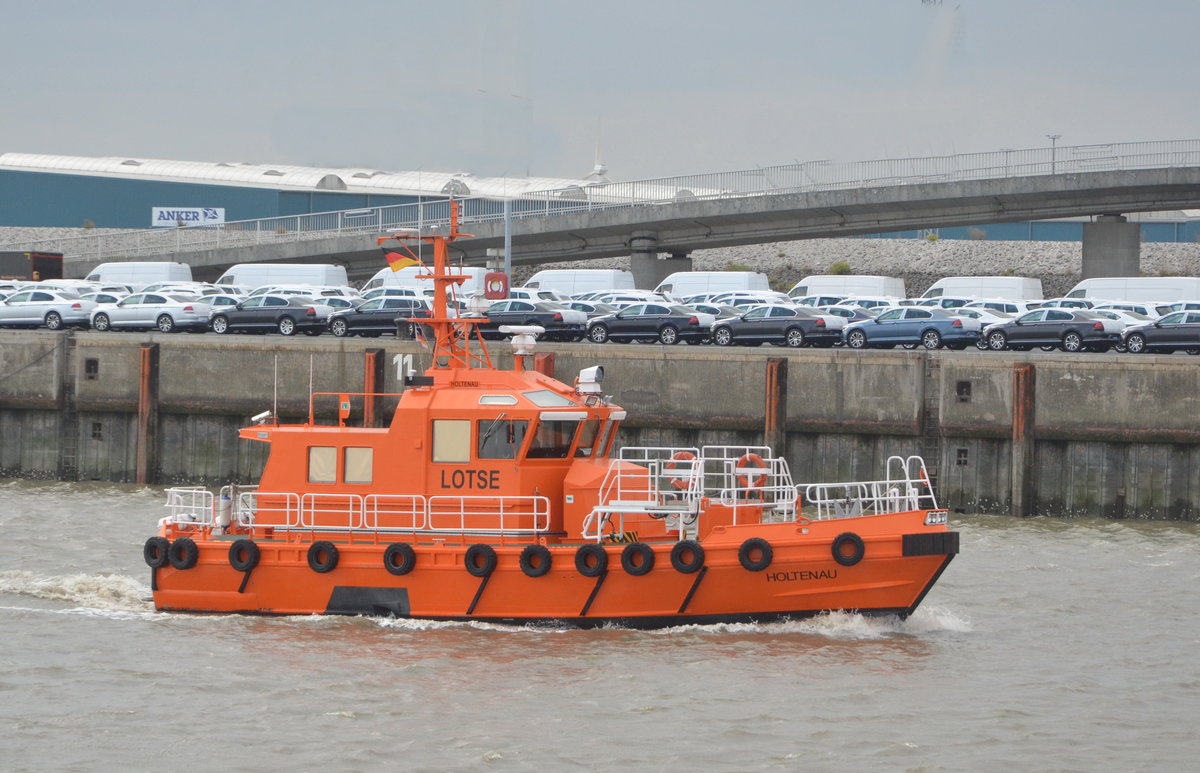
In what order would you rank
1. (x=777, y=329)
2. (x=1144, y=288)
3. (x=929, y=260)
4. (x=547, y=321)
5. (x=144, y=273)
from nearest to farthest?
(x=777, y=329) < (x=547, y=321) < (x=1144, y=288) < (x=144, y=273) < (x=929, y=260)

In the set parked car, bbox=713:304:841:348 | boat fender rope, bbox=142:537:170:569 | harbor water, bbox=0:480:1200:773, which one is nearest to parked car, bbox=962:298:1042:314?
parked car, bbox=713:304:841:348

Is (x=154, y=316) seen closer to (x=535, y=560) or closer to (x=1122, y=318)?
(x=535, y=560)

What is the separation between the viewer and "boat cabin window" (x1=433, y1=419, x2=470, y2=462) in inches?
707

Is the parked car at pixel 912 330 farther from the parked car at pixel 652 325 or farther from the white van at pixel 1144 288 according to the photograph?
the white van at pixel 1144 288

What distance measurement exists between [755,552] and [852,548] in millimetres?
1110

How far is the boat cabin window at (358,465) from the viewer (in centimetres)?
1823

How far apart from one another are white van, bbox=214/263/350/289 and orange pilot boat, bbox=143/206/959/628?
91.0ft

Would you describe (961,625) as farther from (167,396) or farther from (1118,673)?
(167,396)

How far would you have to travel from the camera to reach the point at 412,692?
1552 cm

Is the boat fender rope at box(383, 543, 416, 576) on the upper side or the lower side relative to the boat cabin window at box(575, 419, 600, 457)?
lower

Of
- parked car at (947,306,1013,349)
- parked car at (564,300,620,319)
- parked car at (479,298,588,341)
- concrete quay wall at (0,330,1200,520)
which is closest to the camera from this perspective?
concrete quay wall at (0,330,1200,520)

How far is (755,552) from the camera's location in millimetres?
17109

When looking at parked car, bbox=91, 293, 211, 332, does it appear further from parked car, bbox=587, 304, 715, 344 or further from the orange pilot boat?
the orange pilot boat

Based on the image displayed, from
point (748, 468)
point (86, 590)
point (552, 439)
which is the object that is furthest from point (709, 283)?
point (86, 590)
